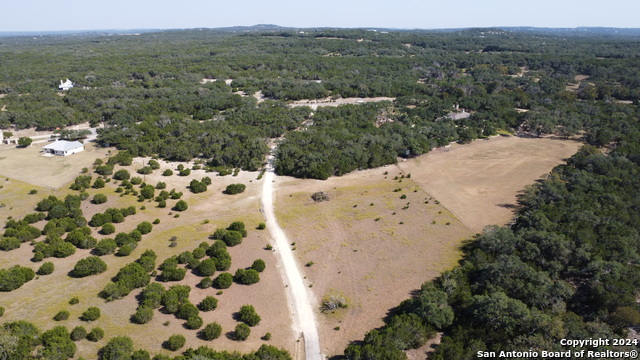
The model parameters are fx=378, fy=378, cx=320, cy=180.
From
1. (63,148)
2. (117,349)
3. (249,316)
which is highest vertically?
(63,148)

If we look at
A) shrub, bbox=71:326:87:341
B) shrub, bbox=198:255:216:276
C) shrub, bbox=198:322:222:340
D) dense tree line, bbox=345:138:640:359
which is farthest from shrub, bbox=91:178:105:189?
dense tree line, bbox=345:138:640:359

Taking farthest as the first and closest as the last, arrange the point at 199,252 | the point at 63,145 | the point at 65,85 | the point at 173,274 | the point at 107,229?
the point at 65,85 < the point at 63,145 < the point at 107,229 < the point at 199,252 < the point at 173,274

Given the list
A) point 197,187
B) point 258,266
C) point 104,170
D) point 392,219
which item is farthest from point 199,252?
point 104,170

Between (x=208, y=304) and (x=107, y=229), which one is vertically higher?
(x=107, y=229)

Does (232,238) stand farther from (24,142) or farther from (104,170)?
(24,142)

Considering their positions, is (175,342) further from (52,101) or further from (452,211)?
(52,101)

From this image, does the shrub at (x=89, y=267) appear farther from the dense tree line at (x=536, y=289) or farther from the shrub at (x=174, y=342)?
the dense tree line at (x=536, y=289)

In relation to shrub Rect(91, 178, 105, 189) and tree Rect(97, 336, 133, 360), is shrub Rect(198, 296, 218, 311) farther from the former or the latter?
shrub Rect(91, 178, 105, 189)
